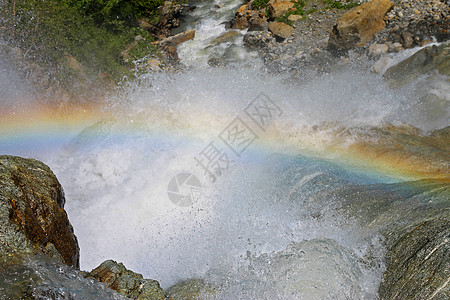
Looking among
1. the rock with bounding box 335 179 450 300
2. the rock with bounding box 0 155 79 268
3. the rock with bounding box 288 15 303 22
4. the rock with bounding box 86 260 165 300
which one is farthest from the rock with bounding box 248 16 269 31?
the rock with bounding box 86 260 165 300

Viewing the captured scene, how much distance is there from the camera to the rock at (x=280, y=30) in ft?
36.2

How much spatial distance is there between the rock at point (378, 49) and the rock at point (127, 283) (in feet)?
27.3

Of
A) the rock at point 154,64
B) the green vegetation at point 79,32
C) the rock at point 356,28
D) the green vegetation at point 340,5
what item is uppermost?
the green vegetation at point 79,32

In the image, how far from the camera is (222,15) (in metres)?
13.0

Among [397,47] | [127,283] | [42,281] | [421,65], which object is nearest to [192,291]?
[127,283]

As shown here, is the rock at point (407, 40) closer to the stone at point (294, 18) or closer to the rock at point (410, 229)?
the stone at point (294, 18)

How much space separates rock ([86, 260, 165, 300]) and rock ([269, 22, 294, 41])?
9034 millimetres

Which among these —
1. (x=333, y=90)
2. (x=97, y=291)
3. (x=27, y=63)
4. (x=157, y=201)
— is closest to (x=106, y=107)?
(x=27, y=63)

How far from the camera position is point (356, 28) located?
9867 millimetres

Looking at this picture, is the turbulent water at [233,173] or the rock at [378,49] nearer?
the turbulent water at [233,173]

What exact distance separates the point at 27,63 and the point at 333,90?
7874 millimetres

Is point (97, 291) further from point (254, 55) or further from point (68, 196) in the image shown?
point (254, 55)

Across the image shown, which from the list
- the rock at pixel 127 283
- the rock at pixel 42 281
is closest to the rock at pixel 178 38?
the rock at pixel 127 283

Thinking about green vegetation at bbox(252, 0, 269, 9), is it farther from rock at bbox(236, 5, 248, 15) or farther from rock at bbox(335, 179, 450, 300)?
rock at bbox(335, 179, 450, 300)
